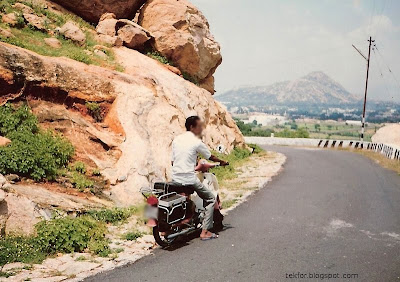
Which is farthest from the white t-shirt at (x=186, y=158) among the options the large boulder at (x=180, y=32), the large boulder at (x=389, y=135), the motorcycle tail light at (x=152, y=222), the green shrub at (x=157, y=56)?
the large boulder at (x=389, y=135)

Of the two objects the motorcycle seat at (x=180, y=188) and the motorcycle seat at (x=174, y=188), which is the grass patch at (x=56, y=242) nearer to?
the motorcycle seat at (x=174, y=188)

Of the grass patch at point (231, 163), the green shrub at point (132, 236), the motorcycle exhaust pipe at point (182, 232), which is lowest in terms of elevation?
the grass patch at point (231, 163)

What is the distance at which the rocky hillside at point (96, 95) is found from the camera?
9133 millimetres

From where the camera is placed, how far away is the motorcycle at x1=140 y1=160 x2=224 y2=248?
254 inches

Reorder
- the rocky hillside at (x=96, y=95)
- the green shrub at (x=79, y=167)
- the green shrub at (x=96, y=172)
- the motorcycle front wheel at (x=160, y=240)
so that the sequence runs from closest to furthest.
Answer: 1. the motorcycle front wheel at (x=160, y=240)
2. the rocky hillside at (x=96, y=95)
3. the green shrub at (x=79, y=167)
4. the green shrub at (x=96, y=172)

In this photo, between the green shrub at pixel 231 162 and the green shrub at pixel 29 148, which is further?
the green shrub at pixel 231 162

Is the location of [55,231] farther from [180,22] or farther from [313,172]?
[180,22]

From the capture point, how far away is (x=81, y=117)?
448 inches

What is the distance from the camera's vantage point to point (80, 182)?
8914 mm

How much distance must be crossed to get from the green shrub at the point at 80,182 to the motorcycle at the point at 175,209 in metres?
2.62

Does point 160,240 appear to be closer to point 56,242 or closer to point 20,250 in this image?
point 56,242

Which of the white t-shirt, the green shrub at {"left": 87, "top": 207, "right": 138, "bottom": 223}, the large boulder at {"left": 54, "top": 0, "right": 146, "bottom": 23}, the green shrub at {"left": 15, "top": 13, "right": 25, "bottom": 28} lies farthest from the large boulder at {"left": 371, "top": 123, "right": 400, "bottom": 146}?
the white t-shirt

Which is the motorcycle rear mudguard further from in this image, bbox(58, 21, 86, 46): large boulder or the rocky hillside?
bbox(58, 21, 86, 46): large boulder

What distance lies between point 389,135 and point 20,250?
117ft
